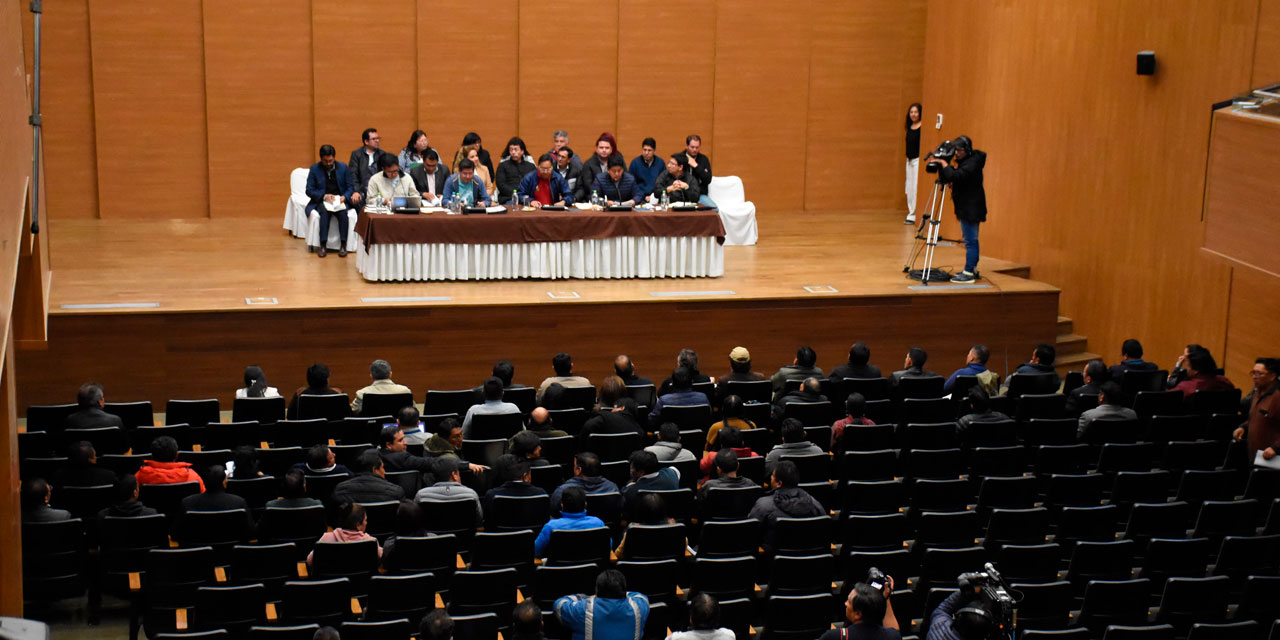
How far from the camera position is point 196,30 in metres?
15.9

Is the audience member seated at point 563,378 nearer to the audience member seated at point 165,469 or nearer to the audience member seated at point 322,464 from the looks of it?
the audience member seated at point 322,464

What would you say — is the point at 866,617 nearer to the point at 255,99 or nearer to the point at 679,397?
the point at 679,397

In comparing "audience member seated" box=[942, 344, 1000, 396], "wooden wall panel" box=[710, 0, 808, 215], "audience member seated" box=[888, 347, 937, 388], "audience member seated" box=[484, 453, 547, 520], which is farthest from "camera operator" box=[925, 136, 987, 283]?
"audience member seated" box=[484, 453, 547, 520]

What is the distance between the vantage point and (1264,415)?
9203mm

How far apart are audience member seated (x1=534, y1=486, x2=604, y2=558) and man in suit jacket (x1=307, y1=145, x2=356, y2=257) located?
7507mm

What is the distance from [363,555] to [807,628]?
2362 millimetres

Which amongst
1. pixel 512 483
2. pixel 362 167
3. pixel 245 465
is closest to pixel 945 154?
pixel 362 167

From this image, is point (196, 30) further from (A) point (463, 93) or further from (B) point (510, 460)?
(B) point (510, 460)

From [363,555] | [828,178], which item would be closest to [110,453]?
[363,555]

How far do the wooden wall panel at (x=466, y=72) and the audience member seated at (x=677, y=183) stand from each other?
11.9 feet

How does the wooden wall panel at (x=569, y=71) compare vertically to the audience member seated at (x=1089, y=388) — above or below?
above

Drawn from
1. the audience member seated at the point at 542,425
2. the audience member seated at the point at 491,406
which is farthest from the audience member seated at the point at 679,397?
the audience member seated at the point at 491,406

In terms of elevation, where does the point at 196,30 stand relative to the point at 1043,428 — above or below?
above

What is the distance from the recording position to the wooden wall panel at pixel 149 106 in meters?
15.7
